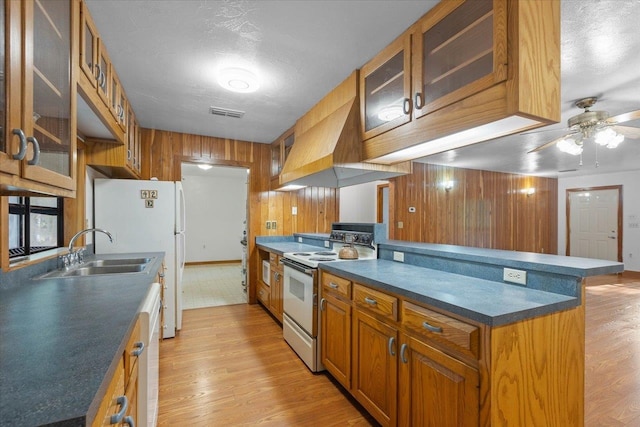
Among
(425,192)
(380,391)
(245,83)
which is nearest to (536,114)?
(380,391)

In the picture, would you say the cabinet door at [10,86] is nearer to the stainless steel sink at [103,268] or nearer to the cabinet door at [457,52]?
the stainless steel sink at [103,268]

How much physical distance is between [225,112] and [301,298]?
2.04 meters

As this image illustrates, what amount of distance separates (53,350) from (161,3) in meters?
1.63

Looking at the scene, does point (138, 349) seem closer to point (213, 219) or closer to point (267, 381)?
point (267, 381)

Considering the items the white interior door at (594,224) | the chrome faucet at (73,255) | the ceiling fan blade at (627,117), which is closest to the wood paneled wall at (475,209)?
the white interior door at (594,224)

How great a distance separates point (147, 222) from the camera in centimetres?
299

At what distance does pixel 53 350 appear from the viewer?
793 millimetres

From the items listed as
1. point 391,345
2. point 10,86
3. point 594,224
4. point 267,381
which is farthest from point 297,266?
point 594,224

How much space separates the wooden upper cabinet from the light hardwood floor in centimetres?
158

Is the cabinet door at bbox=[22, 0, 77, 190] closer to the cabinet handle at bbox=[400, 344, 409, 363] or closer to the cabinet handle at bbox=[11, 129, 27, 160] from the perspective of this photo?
the cabinet handle at bbox=[11, 129, 27, 160]

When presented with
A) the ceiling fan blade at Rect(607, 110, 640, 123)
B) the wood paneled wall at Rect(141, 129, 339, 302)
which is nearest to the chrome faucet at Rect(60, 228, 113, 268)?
the wood paneled wall at Rect(141, 129, 339, 302)

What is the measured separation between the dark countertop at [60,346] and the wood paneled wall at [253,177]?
8.22 ft

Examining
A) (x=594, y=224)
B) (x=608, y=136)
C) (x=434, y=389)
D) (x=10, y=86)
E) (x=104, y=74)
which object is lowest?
(x=434, y=389)

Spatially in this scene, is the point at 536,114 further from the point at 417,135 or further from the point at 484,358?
the point at 484,358
